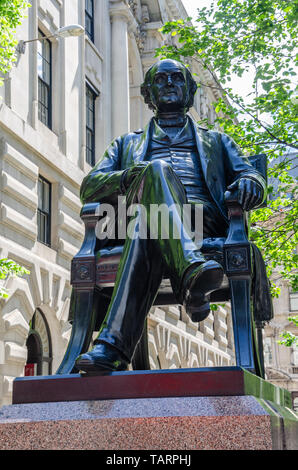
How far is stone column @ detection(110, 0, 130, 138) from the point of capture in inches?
867

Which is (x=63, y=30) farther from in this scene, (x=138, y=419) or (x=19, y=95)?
(x=138, y=419)

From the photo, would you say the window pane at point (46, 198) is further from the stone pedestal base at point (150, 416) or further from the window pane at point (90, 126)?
the stone pedestal base at point (150, 416)

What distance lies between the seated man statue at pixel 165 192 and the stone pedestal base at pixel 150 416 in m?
0.22

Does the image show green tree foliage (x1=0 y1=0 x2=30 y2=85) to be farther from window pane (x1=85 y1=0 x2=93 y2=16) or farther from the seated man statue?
window pane (x1=85 y1=0 x2=93 y2=16)

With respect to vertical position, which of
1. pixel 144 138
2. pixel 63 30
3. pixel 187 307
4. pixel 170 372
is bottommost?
pixel 170 372

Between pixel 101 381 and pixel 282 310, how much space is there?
50312 mm

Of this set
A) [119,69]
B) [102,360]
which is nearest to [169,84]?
[102,360]

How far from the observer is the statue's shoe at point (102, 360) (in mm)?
3688

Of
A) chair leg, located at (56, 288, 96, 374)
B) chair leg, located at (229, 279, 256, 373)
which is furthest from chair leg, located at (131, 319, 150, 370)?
chair leg, located at (229, 279, 256, 373)

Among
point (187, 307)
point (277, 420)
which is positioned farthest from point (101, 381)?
point (277, 420)

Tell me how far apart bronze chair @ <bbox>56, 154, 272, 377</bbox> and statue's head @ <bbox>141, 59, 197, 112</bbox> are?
995 mm

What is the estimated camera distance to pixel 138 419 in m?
3.31

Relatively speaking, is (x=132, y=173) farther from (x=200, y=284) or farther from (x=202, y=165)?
(x=200, y=284)
